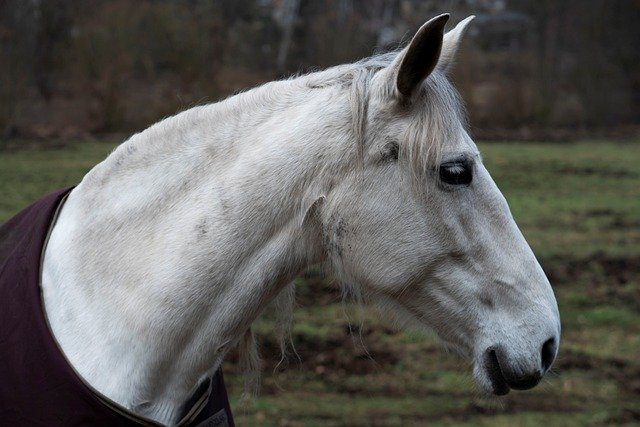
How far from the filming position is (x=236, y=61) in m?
20.5

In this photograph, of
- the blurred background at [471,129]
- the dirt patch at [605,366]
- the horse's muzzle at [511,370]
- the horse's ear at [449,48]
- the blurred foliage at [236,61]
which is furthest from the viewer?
the blurred foliage at [236,61]

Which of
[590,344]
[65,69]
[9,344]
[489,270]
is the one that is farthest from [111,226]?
[65,69]

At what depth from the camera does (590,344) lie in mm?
6637

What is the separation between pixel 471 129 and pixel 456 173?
1.28 feet

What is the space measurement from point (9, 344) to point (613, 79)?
22.5 m

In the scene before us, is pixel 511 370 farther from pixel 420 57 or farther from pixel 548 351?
pixel 420 57

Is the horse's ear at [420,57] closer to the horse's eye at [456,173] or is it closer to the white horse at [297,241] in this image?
the white horse at [297,241]

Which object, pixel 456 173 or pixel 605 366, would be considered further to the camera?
pixel 605 366

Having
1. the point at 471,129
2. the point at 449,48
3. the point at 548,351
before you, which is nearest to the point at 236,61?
the point at 471,129

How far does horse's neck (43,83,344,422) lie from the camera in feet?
7.57

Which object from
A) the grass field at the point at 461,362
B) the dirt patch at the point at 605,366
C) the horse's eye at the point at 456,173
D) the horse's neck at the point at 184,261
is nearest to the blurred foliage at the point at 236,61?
the grass field at the point at 461,362

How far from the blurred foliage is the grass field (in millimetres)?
5562

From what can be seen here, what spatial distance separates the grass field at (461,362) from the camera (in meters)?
5.28

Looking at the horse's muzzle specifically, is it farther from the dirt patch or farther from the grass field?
the dirt patch
